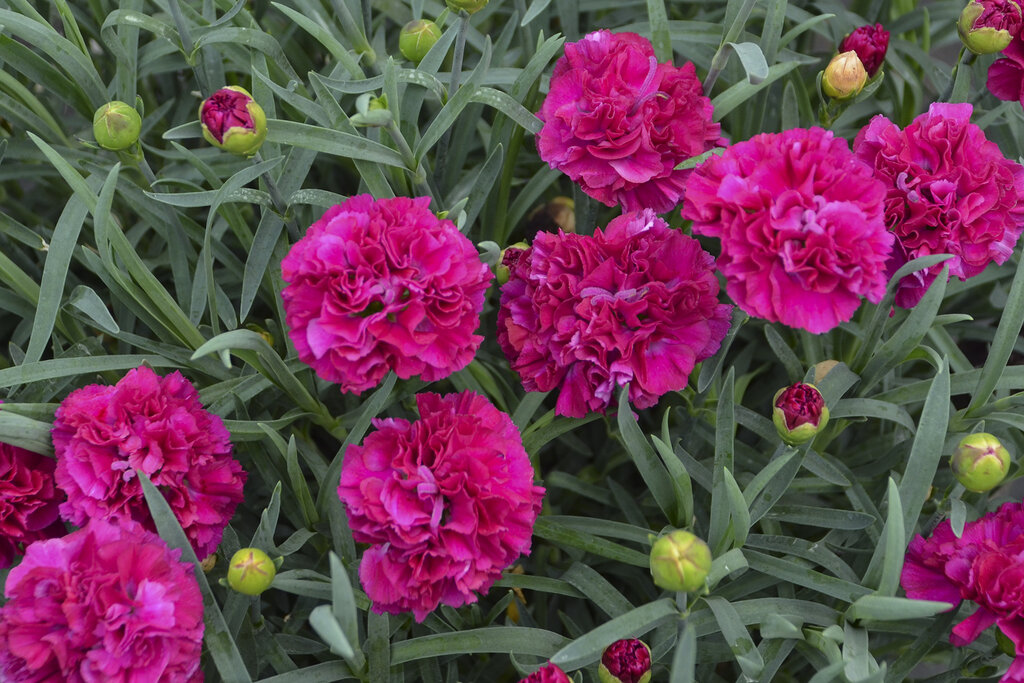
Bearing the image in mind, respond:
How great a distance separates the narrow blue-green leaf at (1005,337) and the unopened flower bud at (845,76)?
21 centimetres

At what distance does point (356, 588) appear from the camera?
0.77 meters

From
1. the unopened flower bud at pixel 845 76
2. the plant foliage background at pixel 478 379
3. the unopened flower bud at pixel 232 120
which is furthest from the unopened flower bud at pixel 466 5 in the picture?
the unopened flower bud at pixel 845 76

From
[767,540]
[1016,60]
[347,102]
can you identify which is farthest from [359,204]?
[1016,60]

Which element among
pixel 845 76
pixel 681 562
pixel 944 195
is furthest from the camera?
pixel 845 76

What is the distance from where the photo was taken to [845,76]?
0.79 metres

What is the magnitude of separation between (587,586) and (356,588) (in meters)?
0.21

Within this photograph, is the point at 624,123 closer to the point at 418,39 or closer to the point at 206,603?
the point at 418,39

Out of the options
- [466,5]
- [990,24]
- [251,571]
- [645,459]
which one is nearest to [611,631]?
[645,459]

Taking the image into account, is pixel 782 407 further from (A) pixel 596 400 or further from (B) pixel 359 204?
(B) pixel 359 204

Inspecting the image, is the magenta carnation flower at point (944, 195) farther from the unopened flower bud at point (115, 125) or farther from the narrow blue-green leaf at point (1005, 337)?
the unopened flower bud at point (115, 125)

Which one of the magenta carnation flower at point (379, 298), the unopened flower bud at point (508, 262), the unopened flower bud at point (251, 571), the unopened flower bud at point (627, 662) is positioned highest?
the magenta carnation flower at point (379, 298)

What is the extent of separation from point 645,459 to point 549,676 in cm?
20

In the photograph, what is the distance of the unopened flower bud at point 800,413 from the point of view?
66cm

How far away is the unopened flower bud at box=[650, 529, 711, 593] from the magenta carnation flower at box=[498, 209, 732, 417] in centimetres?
13
